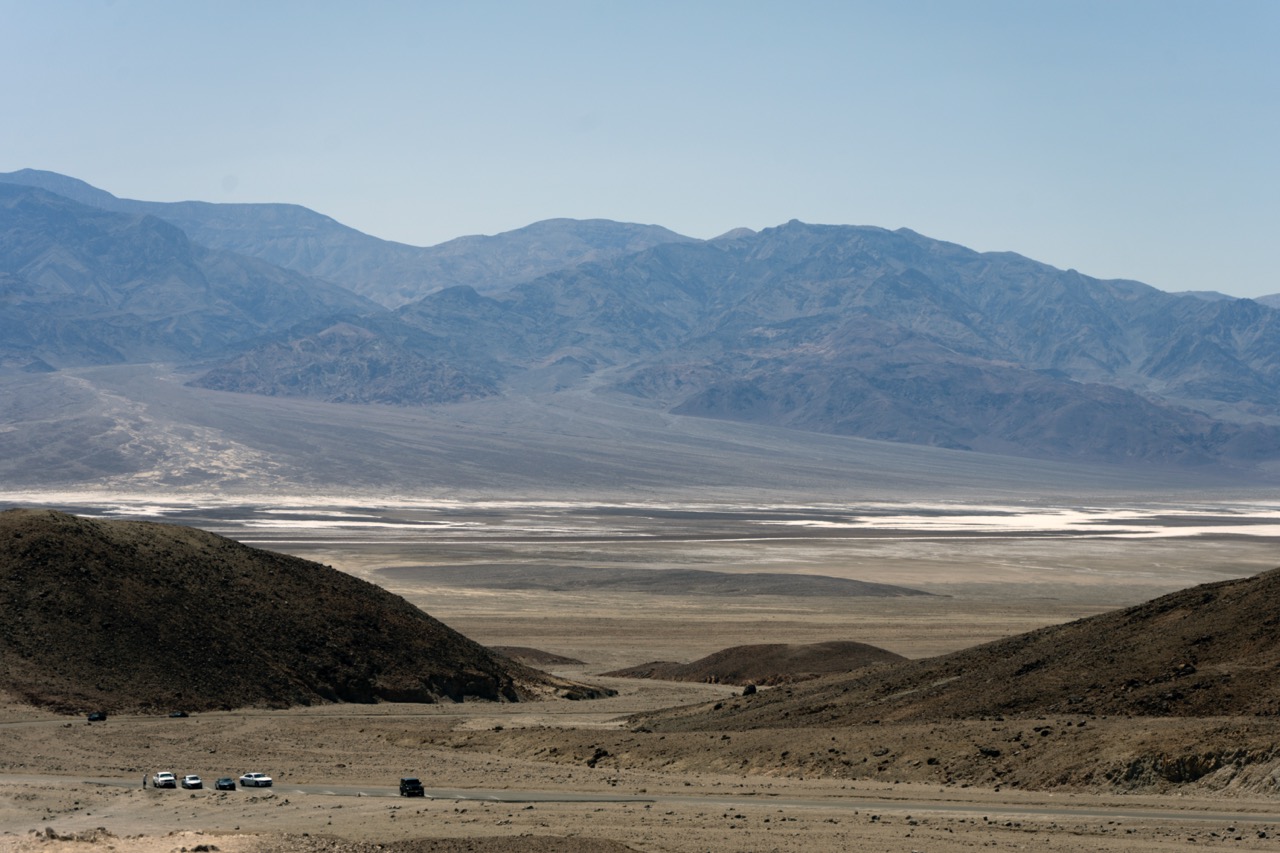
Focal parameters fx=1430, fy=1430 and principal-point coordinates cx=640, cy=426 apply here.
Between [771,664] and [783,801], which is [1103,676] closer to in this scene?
[783,801]

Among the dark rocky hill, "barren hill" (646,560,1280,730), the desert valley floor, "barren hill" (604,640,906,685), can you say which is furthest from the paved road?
"barren hill" (604,640,906,685)

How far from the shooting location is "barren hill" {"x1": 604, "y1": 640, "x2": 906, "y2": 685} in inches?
2104

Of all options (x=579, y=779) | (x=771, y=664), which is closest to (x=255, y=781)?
(x=579, y=779)

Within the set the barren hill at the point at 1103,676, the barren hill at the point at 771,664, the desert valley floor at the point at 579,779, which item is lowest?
the barren hill at the point at 771,664

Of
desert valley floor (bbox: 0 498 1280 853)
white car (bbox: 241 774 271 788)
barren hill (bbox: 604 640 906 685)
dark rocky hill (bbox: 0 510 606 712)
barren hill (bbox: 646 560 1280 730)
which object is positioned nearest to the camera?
desert valley floor (bbox: 0 498 1280 853)

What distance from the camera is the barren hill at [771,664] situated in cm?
5344

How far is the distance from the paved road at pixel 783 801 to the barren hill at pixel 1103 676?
16.1 feet

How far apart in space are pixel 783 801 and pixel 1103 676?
30.4 ft

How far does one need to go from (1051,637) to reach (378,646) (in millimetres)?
21729

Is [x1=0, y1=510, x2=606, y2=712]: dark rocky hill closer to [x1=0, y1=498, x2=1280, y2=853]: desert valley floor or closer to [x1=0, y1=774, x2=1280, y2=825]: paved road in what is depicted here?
[x1=0, y1=498, x2=1280, y2=853]: desert valley floor

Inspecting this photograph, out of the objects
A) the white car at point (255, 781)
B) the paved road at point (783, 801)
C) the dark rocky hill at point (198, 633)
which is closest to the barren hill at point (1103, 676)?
the paved road at point (783, 801)

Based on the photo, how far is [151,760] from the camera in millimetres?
32625

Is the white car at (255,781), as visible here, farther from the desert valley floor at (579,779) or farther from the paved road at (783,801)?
the desert valley floor at (579,779)

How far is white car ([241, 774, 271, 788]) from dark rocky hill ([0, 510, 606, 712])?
11.8 metres
